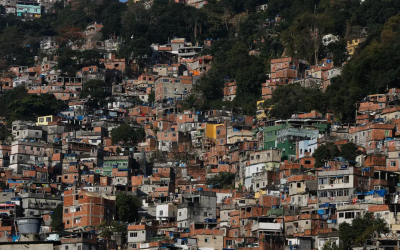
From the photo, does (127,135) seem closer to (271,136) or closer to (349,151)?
(271,136)

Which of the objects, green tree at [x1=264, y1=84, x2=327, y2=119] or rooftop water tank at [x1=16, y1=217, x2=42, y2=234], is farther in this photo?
green tree at [x1=264, y1=84, x2=327, y2=119]

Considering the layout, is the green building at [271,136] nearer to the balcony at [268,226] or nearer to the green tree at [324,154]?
the green tree at [324,154]

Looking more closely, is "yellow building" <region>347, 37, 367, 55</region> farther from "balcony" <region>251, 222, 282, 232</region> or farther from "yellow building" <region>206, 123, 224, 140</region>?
"balcony" <region>251, 222, 282, 232</region>

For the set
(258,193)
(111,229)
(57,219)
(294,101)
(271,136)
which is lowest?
(57,219)

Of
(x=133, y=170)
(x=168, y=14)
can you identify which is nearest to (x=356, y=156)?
(x=133, y=170)

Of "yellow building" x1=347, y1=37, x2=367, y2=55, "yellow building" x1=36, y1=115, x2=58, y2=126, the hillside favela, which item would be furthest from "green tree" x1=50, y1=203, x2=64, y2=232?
"yellow building" x1=347, y1=37, x2=367, y2=55

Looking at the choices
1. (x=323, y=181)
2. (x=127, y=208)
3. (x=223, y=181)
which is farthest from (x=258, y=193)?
(x=127, y=208)

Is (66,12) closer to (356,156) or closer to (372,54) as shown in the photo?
(372,54)
